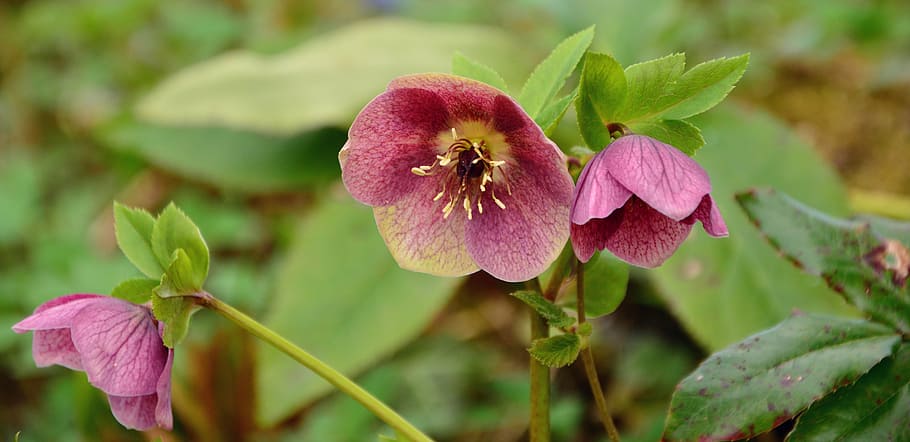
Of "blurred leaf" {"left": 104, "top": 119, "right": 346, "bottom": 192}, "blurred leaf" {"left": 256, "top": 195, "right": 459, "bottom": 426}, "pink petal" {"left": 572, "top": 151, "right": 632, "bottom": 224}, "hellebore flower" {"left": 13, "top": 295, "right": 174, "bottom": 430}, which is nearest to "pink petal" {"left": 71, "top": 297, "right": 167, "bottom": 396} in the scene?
"hellebore flower" {"left": 13, "top": 295, "right": 174, "bottom": 430}

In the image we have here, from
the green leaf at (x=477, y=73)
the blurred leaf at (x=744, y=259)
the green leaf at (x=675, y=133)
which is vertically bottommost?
the blurred leaf at (x=744, y=259)

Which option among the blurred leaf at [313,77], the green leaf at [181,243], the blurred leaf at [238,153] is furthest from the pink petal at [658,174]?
the blurred leaf at [238,153]

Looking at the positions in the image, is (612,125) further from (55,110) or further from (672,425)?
(55,110)

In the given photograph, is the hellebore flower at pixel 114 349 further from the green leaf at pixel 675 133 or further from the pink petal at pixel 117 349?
the green leaf at pixel 675 133

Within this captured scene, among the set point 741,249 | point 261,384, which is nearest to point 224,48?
point 261,384

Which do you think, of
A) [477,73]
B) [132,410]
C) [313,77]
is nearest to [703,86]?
[477,73]

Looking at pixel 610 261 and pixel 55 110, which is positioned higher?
pixel 55 110
